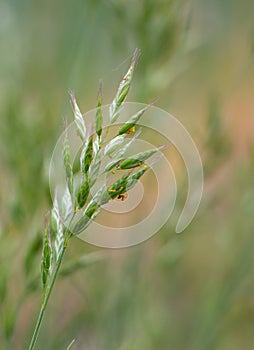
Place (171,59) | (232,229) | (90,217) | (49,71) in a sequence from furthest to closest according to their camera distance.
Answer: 1. (49,71)
2. (232,229)
3. (171,59)
4. (90,217)

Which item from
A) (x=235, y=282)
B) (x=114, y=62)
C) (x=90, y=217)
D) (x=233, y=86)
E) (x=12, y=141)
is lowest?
(x=90, y=217)

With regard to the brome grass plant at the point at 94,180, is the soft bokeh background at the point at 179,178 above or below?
above

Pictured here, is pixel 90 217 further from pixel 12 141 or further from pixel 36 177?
pixel 12 141

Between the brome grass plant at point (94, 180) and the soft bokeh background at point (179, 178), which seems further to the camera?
the soft bokeh background at point (179, 178)

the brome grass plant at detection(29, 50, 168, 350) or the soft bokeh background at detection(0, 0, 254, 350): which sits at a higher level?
the soft bokeh background at detection(0, 0, 254, 350)

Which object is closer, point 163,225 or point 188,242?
point 163,225

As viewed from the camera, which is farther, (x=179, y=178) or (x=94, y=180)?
(x=179, y=178)

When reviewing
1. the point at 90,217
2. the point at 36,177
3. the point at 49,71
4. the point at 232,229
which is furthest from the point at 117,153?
the point at 49,71

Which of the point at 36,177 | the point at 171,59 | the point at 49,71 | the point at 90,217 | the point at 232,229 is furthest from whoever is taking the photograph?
the point at 49,71

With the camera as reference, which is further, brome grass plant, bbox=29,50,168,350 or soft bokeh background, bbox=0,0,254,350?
soft bokeh background, bbox=0,0,254,350

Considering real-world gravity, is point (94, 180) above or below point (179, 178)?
below

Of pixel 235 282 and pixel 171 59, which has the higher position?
pixel 171 59
